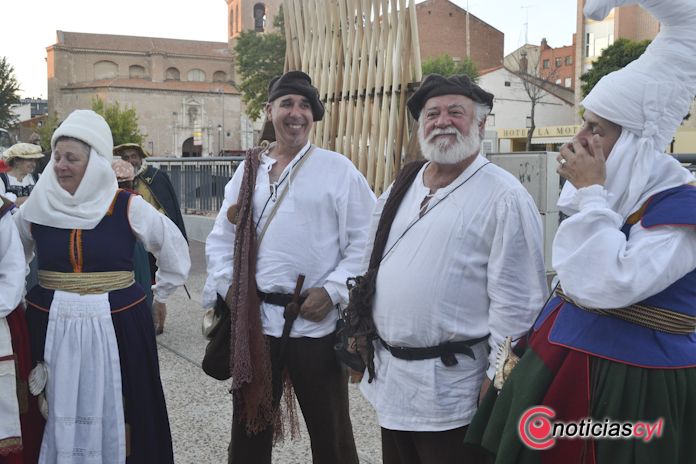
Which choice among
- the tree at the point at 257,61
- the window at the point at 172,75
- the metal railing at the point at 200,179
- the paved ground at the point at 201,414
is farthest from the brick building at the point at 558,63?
the paved ground at the point at 201,414

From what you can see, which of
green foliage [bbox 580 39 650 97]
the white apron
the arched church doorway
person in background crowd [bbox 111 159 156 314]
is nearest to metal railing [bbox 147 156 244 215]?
person in background crowd [bbox 111 159 156 314]

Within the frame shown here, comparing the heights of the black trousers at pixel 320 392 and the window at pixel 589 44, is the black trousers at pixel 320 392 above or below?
below

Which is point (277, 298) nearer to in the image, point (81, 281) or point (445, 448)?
point (81, 281)

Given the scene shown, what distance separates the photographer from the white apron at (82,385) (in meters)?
2.95

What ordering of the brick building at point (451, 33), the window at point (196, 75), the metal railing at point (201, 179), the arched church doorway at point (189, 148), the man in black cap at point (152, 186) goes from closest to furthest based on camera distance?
the man in black cap at point (152, 186), the metal railing at point (201, 179), the brick building at point (451, 33), the arched church doorway at point (189, 148), the window at point (196, 75)

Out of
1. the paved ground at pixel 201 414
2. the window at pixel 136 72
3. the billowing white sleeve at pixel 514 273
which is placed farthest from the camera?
the window at pixel 136 72

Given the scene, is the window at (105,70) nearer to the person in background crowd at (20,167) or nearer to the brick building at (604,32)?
the brick building at (604,32)

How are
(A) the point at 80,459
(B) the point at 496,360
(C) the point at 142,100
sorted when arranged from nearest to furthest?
(B) the point at 496,360 → (A) the point at 80,459 → (C) the point at 142,100

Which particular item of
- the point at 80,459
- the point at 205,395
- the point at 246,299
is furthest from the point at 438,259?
the point at 205,395

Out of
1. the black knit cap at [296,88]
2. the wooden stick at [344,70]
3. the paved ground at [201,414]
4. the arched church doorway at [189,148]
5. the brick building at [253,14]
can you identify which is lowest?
the paved ground at [201,414]

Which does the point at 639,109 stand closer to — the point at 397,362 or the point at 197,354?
the point at 397,362

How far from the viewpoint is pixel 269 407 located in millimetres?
3045

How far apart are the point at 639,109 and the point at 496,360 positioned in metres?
0.89

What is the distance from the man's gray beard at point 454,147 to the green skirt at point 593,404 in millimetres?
712
